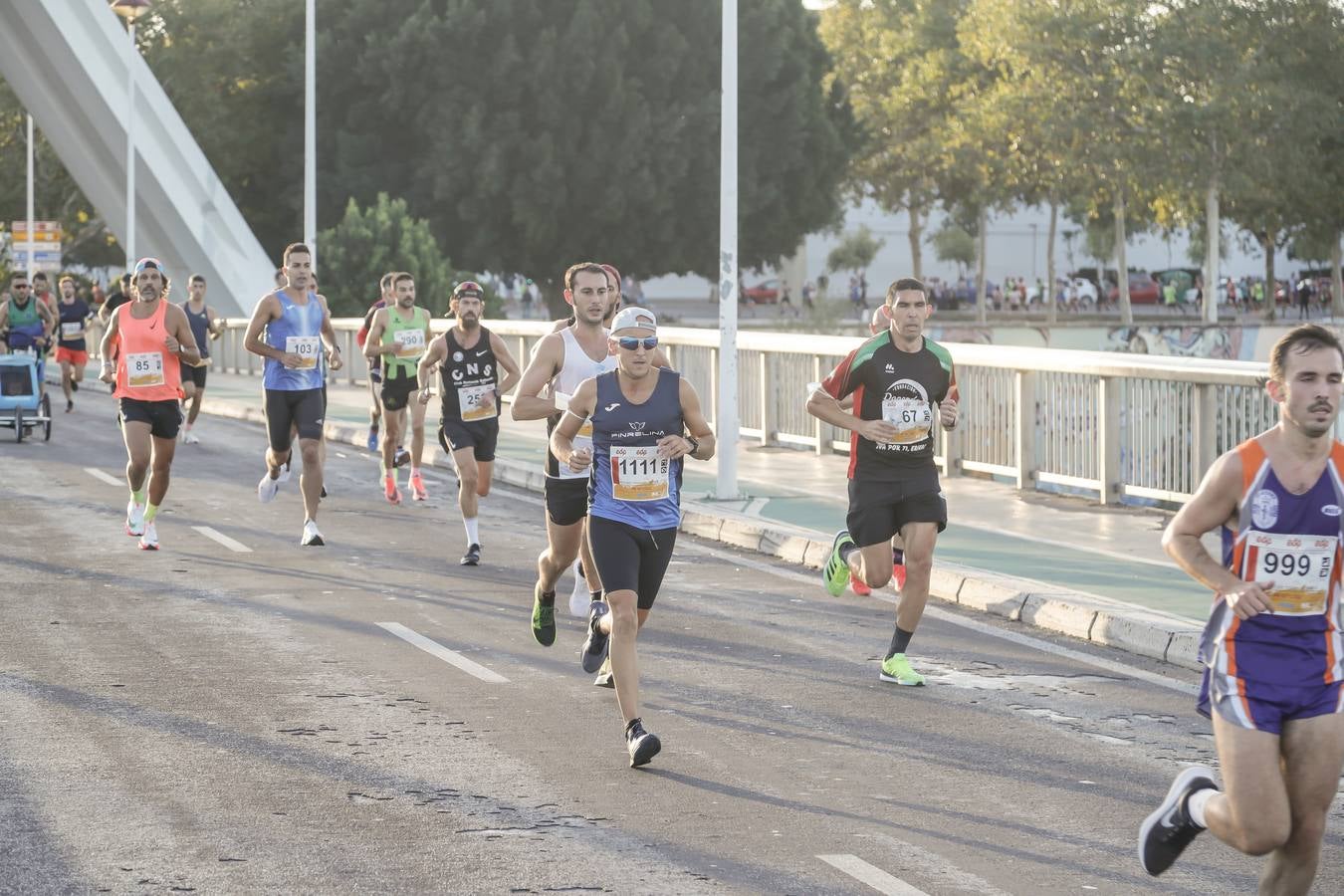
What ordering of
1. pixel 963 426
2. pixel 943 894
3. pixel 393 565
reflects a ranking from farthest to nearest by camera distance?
pixel 963 426 → pixel 393 565 → pixel 943 894

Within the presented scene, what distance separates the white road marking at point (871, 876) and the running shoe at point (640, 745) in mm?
1349

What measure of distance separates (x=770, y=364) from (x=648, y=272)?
36.3 m

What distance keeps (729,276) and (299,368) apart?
442 cm

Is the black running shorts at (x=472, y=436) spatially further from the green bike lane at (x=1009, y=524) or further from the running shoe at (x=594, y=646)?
the running shoe at (x=594, y=646)

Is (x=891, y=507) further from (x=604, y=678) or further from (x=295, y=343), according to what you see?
(x=295, y=343)

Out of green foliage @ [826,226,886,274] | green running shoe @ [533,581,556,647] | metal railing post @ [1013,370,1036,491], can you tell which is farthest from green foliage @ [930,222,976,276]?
green running shoe @ [533,581,556,647]

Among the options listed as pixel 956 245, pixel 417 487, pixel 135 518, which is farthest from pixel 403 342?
pixel 956 245

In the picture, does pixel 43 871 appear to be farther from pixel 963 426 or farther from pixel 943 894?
pixel 963 426

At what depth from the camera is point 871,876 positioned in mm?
6801

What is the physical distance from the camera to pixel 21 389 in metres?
25.2

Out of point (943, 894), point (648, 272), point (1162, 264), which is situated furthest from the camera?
point (1162, 264)

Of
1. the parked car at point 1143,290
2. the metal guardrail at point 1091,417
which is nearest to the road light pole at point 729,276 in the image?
the metal guardrail at point 1091,417

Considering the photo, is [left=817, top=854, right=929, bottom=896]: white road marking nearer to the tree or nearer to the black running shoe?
the black running shoe

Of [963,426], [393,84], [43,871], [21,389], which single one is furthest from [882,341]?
[393,84]
